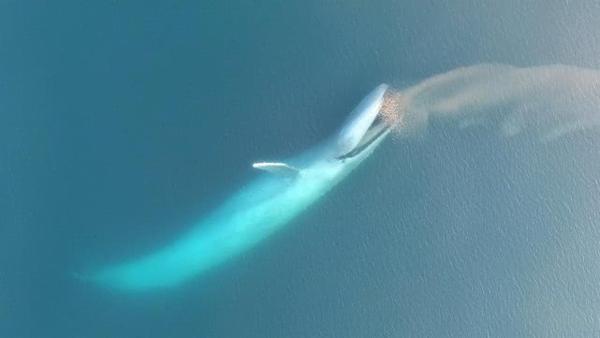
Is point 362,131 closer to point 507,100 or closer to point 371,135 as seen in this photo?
point 371,135

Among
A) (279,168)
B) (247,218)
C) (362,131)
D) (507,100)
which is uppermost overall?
(507,100)

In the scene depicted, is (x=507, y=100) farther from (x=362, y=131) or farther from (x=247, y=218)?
(x=247, y=218)

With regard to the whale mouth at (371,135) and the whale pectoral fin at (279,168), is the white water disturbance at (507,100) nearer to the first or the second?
the whale mouth at (371,135)

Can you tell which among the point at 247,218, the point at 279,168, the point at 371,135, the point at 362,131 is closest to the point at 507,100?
the point at 371,135

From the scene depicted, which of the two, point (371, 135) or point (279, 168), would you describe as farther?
point (371, 135)

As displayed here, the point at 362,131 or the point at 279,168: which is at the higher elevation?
the point at 362,131

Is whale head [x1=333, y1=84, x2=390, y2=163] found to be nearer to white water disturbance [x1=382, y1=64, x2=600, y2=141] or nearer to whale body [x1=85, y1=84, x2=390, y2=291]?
whale body [x1=85, y1=84, x2=390, y2=291]

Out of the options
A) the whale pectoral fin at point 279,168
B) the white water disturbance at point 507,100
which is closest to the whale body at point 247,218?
the whale pectoral fin at point 279,168

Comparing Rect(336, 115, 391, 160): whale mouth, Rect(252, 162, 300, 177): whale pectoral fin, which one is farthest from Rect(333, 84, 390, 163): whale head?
Rect(252, 162, 300, 177): whale pectoral fin
